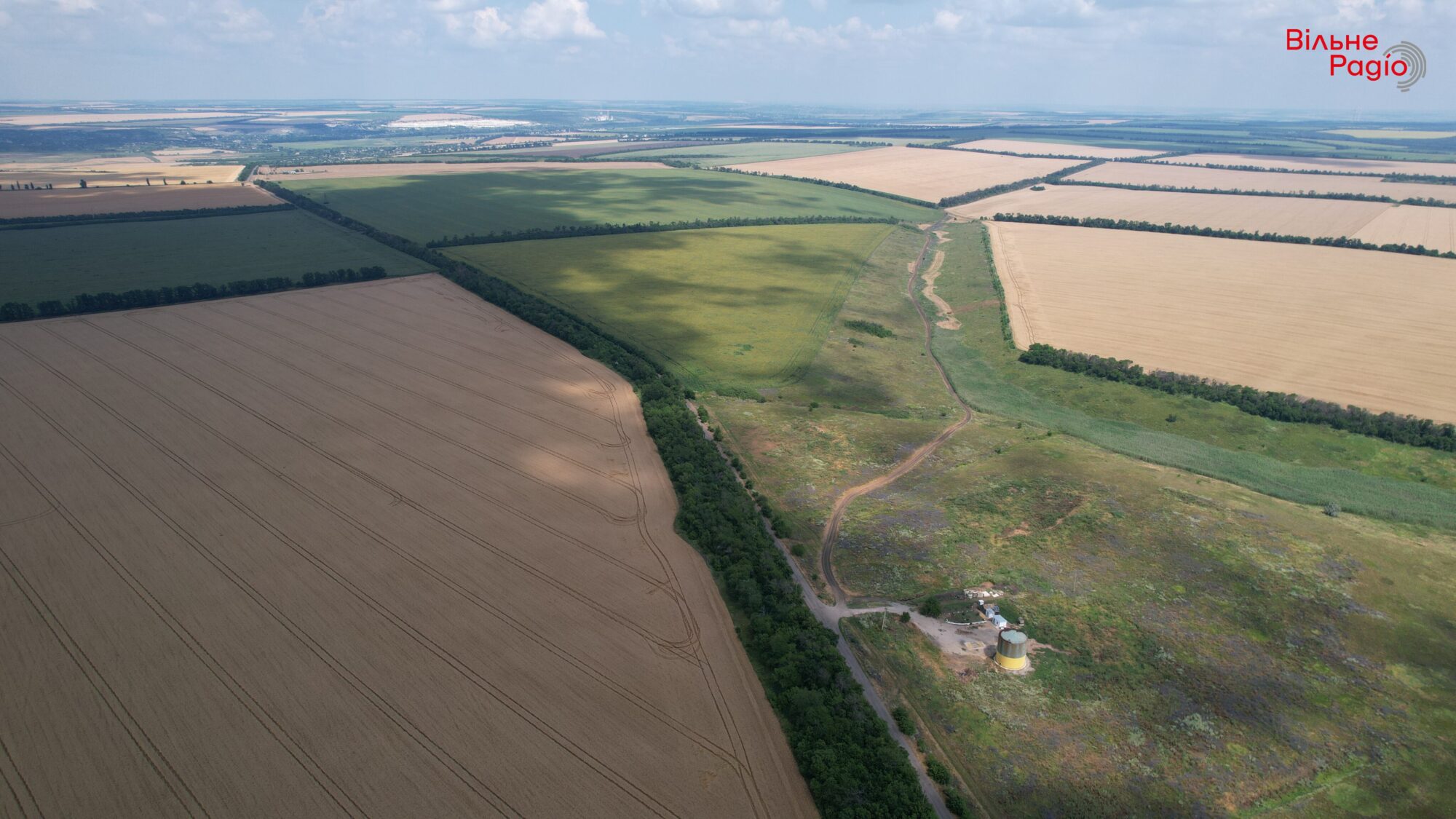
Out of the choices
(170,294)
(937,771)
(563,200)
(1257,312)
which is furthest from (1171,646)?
(563,200)

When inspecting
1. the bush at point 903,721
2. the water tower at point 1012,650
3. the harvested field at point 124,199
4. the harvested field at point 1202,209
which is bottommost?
the bush at point 903,721

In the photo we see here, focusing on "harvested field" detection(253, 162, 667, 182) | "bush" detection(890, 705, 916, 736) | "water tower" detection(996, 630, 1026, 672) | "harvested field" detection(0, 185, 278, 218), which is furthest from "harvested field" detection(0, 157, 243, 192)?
"water tower" detection(996, 630, 1026, 672)

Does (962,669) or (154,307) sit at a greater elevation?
(154,307)

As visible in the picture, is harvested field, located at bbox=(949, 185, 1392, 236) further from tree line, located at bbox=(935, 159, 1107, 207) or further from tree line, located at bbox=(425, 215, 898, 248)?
tree line, located at bbox=(425, 215, 898, 248)

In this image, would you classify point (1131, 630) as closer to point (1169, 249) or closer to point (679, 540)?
point (679, 540)

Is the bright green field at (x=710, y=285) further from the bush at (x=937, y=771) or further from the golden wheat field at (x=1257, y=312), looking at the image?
the bush at (x=937, y=771)

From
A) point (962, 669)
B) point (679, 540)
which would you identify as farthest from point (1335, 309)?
point (679, 540)

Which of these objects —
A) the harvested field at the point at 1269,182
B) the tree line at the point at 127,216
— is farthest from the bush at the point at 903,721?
the harvested field at the point at 1269,182
